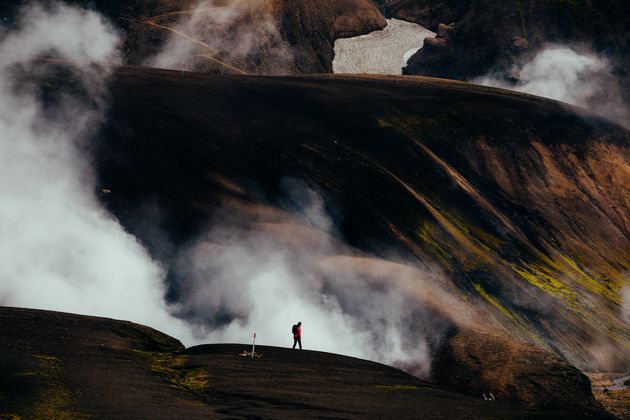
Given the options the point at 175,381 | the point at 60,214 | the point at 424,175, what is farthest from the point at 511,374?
the point at 424,175

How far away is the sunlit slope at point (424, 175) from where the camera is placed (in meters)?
53.9

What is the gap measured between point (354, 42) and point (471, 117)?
2282 inches

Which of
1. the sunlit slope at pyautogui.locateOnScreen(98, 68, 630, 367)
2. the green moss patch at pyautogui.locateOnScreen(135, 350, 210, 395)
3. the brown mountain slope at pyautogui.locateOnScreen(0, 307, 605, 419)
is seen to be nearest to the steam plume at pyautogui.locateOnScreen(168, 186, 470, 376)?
the sunlit slope at pyautogui.locateOnScreen(98, 68, 630, 367)

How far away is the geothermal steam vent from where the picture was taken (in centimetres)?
13675

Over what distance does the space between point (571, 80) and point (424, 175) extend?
6373 cm

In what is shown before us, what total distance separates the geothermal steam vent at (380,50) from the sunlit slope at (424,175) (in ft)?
126

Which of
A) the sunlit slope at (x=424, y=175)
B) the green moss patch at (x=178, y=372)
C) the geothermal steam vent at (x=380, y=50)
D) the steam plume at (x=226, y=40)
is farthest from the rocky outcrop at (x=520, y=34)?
the green moss patch at (x=178, y=372)

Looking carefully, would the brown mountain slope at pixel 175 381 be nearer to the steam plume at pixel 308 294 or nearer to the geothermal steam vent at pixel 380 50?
the steam plume at pixel 308 294

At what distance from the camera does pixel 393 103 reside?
84250mm

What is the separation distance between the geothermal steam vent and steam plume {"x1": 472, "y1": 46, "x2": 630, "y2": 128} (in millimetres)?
15699

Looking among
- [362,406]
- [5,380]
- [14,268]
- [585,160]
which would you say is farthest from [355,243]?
[585,160]

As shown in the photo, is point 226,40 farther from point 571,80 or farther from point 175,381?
point 175,381

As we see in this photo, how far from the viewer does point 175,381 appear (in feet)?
88.4

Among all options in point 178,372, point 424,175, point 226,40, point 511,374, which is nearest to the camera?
point 178,372
